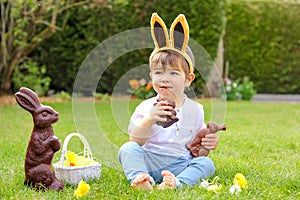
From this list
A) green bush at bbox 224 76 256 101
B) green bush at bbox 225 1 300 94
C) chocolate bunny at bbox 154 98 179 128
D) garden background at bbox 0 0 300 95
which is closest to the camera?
chocolate bunny at bbox 154 98 179 128

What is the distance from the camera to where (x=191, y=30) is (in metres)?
9.06

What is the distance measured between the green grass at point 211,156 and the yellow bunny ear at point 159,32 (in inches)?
21.8

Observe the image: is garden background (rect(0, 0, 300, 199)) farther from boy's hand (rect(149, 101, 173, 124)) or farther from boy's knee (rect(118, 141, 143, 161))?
boy's hand (rect(149, 101, 173, 124))

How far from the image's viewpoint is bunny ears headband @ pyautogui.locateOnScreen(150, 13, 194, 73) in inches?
112

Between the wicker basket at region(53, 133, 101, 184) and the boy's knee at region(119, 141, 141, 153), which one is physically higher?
the boy's knee at region(119, 141, 141, 153)

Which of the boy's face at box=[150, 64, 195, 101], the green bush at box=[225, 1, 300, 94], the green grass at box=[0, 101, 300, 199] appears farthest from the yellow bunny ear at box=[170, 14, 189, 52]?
the green bush at box=[225, 1, 300, 94]

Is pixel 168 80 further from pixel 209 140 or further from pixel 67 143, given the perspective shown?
pixel 67 143

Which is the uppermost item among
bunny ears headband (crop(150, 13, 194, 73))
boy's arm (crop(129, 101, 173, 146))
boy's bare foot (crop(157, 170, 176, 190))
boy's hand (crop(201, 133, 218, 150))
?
bunny ears headband (crop(150, 13, 194, 73))

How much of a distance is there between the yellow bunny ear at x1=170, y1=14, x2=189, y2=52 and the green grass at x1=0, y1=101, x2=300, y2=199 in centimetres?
60

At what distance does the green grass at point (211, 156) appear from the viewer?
2615 mm

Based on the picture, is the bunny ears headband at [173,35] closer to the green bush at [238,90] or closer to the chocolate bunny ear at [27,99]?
the chocolate bunny ear at [27,99]

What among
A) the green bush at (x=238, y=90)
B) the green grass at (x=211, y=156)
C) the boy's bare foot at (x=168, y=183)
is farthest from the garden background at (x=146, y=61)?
the green bush at (x=238, y=90)

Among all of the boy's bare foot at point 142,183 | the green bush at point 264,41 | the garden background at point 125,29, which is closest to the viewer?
the boy's bare foot at point 142,183

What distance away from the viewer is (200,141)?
3096mm
